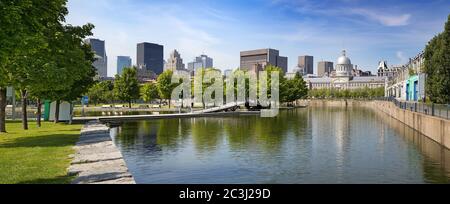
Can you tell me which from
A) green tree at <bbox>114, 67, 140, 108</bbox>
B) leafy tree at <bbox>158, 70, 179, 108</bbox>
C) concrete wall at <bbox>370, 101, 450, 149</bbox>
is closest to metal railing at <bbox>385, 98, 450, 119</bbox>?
concrete wall at <bbox>370, 101, 450, 149</bbox>

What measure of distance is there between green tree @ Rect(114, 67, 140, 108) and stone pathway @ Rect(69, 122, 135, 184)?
286ft

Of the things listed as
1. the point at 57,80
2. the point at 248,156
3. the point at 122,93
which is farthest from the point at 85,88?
the point at 122,93

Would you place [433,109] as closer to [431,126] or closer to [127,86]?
[431,126]

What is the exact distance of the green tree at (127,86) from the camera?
11794 centimetres

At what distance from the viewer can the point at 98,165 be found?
21391 mm

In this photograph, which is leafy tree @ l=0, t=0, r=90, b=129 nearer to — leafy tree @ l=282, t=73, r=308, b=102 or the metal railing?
the metal railing

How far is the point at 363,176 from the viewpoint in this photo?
24.0m

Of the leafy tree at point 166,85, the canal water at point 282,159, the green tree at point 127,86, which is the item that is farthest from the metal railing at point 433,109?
the green tree at point 127,86

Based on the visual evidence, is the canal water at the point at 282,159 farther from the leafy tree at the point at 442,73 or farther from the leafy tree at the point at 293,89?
the leafy tree at the point at 293,89

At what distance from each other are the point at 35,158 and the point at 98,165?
4.51 metres

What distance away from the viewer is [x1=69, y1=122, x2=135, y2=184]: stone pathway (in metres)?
17.9

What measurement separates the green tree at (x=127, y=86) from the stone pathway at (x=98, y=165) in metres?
87.2

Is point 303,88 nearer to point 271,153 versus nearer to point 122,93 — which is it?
point 122,93

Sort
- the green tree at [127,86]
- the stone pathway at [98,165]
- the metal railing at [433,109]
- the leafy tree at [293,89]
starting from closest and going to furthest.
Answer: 1. the stone pathway at [98,165]
2. the metal railing at [433,109]
3. the green tree at [127,86]
4. the leafy tree at [293,89]
